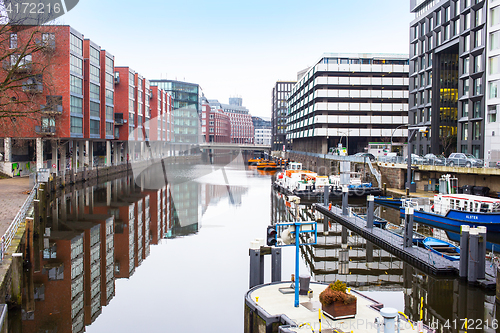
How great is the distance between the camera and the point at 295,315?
13.2 metres

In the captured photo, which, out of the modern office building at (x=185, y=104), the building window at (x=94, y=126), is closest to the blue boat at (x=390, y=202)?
the building window at (x=94, y=126)

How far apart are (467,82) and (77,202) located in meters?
49.6

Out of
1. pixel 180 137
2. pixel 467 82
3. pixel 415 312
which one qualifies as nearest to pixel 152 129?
pixel 180 137

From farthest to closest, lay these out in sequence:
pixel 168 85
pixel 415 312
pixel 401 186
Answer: pixel 168 85 < pixel 401 186 < pixel 415 312

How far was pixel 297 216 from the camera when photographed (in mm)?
40875

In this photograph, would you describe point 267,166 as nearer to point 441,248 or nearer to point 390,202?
point 390,202

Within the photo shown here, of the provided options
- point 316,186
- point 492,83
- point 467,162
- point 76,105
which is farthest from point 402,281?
point 76,105

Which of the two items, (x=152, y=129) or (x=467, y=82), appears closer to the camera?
(x=467, y=82)

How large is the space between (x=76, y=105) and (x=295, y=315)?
184 ft

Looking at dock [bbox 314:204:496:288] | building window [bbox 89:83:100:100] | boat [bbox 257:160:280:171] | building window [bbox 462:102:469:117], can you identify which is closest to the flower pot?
dock [bbox 314:204:496:288]

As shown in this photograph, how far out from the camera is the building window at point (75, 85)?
5884 cm

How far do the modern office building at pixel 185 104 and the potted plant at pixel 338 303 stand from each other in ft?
451

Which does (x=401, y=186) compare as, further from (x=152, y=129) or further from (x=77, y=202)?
(x=152, y=129)

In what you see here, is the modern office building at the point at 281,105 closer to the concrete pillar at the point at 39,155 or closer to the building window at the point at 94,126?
the building window at the point at 94,126
